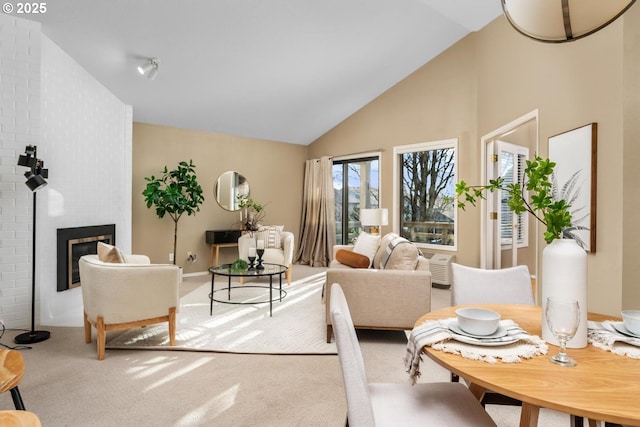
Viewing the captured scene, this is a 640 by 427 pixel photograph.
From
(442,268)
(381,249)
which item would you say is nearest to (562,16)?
(381,249)

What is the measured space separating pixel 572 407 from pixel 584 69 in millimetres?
2444

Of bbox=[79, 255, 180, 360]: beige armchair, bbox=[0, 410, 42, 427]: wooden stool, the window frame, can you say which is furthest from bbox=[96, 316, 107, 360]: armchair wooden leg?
the window frame

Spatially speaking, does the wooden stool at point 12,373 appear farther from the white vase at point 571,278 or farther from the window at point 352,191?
the window at point 352,191

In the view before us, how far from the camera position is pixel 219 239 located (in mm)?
5770

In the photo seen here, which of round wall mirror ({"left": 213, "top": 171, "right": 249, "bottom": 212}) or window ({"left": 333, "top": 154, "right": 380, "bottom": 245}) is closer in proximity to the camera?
round wall mirror ({"left": 213, "top": 171, "right": 249, "bottom": 212})

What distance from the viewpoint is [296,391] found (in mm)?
2217

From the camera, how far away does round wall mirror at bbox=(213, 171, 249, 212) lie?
6148 millimetres

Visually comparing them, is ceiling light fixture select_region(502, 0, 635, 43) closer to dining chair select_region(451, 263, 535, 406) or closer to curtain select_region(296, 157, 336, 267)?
dining chair select_region(451, 263, 535, 406)

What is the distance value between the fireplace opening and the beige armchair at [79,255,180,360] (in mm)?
1098

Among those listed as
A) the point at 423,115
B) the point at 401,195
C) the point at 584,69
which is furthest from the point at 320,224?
the point at 584,69

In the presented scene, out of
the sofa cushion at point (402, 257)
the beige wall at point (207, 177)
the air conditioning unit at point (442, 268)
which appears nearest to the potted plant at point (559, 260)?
the sofa cushion at point (402, 257)

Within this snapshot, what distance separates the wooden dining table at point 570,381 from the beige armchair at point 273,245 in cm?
417

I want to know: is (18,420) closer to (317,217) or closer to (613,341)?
(613,341)

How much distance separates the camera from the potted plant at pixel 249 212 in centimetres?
626
